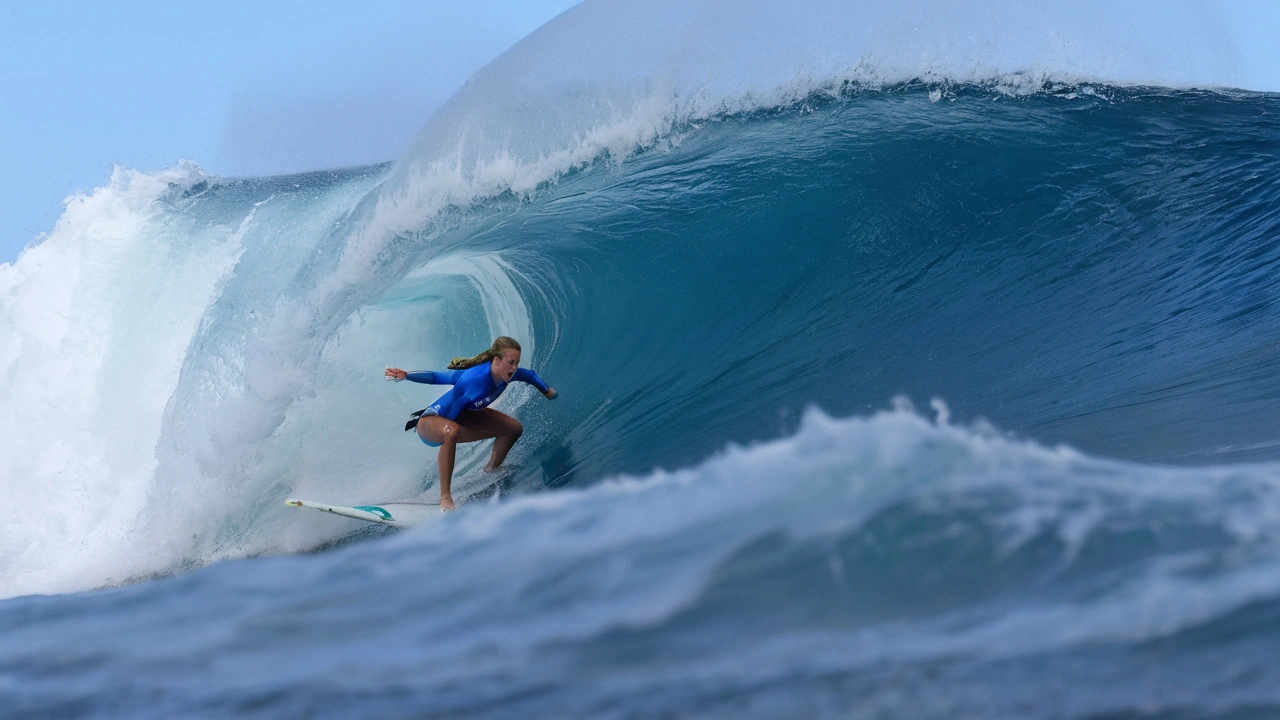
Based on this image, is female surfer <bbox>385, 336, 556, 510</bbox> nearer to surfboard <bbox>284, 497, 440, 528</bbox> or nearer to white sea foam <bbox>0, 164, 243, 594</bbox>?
surfboard <bbox>284, 497, 440, 528</bbox>

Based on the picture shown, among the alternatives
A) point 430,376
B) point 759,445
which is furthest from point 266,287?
point 759,445

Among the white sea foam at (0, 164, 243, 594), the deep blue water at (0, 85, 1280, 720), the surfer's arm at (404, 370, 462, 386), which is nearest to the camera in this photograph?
the deep blue water at (0, 85, 1280, 720)

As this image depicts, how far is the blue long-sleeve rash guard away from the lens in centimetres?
522

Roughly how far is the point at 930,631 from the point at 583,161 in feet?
19.2

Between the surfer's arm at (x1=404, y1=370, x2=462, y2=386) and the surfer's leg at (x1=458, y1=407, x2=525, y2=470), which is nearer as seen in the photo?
the surfer's arm at (x1=404, y1=370, x2=462, y2=386)

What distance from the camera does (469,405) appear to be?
5.30 metres

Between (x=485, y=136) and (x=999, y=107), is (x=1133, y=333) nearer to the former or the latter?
(x=999, y=107)

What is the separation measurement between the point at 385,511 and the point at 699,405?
6.49ft

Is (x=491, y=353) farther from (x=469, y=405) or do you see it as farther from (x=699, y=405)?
(x=699, y=405)

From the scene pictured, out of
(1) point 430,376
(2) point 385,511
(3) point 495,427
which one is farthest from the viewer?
(3) point 495,427

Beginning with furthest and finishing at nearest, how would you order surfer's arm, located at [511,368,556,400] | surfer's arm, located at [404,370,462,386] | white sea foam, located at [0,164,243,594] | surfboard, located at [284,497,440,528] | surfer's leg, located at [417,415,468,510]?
white sea foam, located at [0,164,243,594] → surfer's arm, located at [511,368,556,400] → surfer's arm, located at [404,370,462,386] → surfer's leg, located at [417,415,468,510] → surfboard, located at [284,497,440,528]

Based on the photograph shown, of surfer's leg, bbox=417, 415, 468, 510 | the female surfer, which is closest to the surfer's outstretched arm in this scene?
the female surfer

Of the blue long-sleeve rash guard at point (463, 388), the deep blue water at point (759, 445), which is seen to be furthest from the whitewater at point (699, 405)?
the blue long-sleeve rash guard at point (463, 388)

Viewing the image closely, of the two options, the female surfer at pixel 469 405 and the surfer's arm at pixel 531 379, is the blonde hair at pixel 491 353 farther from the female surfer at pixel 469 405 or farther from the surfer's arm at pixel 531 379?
the surfer's arm at pixel 531 379
